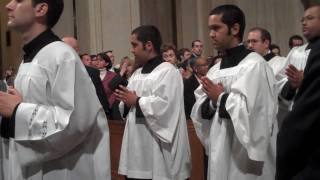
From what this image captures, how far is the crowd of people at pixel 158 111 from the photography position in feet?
6.35

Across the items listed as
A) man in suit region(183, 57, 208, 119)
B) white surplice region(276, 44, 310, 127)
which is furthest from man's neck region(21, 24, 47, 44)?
man in suit region(183, 57, 208, 119)

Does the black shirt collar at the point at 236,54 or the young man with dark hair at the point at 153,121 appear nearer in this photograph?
the black shirt collar at the point at 236,54

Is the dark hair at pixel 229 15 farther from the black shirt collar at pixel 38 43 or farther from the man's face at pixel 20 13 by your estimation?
the man's face at pixel 20 13

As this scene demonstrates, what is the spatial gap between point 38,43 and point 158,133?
7.31 ft

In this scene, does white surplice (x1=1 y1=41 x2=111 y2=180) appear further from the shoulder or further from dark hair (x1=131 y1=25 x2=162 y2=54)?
dark hair (x1=131 y1=25 x2=162 y2=54)

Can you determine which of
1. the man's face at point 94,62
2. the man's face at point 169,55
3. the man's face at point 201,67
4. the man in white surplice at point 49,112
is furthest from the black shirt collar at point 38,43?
the man's face at point 94,62

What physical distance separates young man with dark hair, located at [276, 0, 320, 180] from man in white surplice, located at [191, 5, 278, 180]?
7.62 feet

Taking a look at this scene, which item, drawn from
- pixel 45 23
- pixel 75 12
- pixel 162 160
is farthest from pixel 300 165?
pixel 75 12

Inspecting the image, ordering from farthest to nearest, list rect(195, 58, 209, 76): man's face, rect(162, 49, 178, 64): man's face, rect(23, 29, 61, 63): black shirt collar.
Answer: rect(162, 49, 178, 64): man's face → rect(195, 58, 209, 76): man's face → rect(23, 29, 61, 63): black shirt collar

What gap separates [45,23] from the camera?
3277 millimetres

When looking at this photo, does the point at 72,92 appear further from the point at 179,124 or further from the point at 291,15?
the point at 291,15

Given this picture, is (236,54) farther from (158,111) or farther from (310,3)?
(310,3)

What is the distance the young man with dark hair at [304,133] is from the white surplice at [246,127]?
232cm

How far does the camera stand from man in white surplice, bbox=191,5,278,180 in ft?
13.9
